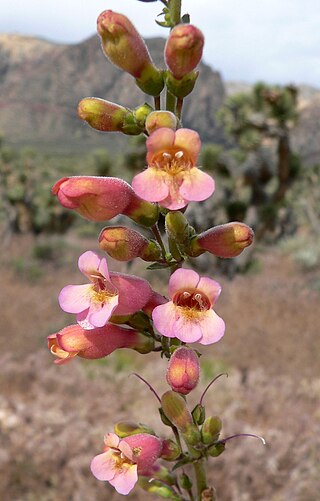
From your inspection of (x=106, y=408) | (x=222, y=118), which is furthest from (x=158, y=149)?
(x=222, y=118)

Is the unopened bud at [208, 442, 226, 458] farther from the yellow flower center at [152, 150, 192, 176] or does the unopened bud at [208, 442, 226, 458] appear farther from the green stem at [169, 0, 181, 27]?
the green stem at [169, 0, 181, 27]

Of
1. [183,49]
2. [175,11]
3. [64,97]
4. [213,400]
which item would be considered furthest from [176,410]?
[64,97]

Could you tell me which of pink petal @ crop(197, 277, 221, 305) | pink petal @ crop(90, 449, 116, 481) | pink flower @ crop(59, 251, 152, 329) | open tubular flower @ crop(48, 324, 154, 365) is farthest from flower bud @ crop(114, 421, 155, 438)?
pink petal @ crop(197, 277, 221, 305)

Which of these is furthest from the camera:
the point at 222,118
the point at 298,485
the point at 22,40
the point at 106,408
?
the point at 22,40

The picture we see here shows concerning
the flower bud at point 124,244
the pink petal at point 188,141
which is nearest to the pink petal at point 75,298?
the flower bud at point 124,244

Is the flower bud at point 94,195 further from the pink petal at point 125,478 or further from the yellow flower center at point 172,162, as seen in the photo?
the pink petal at point 125,478

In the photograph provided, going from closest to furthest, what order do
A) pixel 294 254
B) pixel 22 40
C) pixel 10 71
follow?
pixel 294 254, pixel 10 71, pixel 22 40

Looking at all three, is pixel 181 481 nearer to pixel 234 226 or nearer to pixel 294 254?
pixel 234 226
